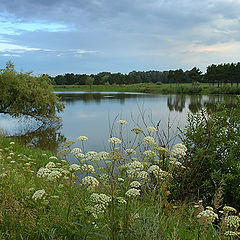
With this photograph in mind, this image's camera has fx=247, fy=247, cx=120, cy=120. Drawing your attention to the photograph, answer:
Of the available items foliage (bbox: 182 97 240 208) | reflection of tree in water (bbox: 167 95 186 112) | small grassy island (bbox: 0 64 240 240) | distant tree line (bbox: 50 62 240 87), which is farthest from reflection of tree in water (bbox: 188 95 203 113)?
distant tree line (bbox: 50 62 240 87)

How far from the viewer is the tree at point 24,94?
17.4m

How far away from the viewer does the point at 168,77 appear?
86688 millimetres

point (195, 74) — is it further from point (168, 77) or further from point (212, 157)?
point (212, 157)

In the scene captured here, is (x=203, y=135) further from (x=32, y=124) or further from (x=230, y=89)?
(x=230, y=89)

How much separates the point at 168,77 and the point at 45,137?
75.7 m

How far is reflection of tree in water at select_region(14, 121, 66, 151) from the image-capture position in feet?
45.7

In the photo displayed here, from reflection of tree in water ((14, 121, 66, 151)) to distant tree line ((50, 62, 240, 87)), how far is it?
113ft

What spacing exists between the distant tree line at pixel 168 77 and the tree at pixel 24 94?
3401cm

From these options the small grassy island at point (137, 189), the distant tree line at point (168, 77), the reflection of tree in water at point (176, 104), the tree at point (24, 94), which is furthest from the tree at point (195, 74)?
the small grassy island at point (137, 189)

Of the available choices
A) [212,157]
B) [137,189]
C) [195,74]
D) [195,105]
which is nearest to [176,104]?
[195,105]

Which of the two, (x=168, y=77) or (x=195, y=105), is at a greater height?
(x=168, y=77)

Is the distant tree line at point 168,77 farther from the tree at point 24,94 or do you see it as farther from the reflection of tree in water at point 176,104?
the tree at point 24,94

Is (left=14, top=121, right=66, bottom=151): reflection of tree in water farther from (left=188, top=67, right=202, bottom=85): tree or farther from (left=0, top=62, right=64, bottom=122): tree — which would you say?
(left=188, top=67, right=202, bottom=85): tree

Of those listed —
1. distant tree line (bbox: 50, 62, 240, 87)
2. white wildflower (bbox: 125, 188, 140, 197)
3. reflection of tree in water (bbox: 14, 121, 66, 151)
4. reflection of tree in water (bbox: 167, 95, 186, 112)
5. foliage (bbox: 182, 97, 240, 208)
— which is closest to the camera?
white wildflower (bbox: 125, 188, 140, 197)
